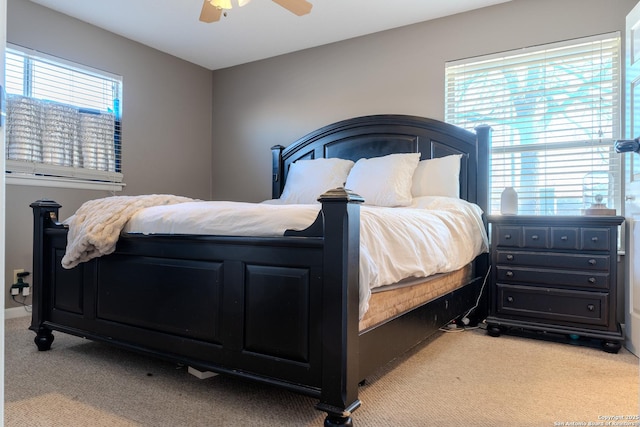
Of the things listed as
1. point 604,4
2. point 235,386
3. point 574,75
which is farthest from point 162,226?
point 604,4

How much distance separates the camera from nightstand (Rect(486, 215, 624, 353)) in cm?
245

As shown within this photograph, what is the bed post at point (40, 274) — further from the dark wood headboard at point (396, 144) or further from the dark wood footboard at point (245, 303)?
the dark wood headboard at point (396, 144)

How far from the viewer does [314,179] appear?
3.44 meters

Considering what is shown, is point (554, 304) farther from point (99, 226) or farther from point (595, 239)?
point (99, 226)

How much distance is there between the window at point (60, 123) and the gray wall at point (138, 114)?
82 millimetres

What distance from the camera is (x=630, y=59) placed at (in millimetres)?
2258

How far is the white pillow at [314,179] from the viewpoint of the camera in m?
3.36

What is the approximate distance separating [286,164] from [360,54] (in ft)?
3.91

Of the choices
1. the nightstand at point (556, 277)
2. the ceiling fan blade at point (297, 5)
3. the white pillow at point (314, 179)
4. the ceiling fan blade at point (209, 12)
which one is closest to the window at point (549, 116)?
the nightstand at point (556, 277)

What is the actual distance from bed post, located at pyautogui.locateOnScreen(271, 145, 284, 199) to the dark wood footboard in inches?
81.9

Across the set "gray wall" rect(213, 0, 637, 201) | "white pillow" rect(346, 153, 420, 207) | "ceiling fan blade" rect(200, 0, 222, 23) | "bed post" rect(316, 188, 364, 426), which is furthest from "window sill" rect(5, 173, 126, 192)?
"bed post" rect(316, 188, 364, 426)

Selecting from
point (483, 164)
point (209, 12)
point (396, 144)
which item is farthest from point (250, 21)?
point (483, 164)

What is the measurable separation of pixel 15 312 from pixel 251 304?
246 centimetres

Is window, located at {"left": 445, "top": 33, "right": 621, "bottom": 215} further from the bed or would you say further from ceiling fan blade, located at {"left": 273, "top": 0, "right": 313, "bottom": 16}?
ceiling fan blade, located at {"left": 273, "top": 0, "right": 313, "bottom": 16}
